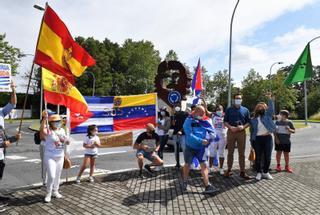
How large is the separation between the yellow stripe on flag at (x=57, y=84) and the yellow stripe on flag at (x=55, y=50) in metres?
0.26

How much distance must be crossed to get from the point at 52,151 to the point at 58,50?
2.05 metres

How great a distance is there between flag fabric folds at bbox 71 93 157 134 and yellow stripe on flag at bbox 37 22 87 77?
4.19 feet

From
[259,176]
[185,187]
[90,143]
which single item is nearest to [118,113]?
[90,143]

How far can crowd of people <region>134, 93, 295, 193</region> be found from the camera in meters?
6.54

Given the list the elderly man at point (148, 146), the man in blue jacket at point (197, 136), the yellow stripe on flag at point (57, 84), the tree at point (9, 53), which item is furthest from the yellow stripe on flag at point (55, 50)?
the tree at point (9, 53)

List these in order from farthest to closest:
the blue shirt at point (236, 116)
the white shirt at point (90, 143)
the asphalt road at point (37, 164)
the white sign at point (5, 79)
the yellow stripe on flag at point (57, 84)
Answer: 1. the asphalt road at point (37, 164)
2. the blue shirt at point (236, 116)
3. the white shirt at point (90, 143)
4. the yellow stripe on flag at point (57, 84)
5. the white sign at point (5, 79)

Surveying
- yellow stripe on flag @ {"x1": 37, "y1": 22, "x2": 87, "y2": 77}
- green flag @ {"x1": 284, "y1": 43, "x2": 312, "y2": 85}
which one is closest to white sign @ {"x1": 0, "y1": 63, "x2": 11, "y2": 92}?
yellow stripe on flag @ {"x1": 37, "y1": 22, "x2": 87, "y2": 77}

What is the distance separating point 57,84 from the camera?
663cm

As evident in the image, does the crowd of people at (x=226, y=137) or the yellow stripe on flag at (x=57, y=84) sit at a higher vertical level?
the yellow stripe on flag at (x=57, y=84)

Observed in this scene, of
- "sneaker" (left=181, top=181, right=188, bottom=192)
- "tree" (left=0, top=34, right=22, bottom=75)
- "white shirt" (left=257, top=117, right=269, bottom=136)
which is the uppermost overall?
"tree" (left=0, top=34, right=22, bottom=75)

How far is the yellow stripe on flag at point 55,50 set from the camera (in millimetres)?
6297

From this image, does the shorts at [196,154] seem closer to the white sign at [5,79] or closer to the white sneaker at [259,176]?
the white sneaker at [259,176]

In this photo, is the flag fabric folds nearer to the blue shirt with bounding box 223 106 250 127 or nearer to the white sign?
the white sign

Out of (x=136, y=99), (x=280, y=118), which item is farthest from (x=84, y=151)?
(x=280, y=118)
